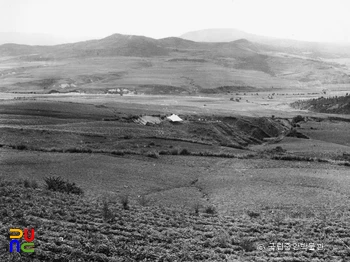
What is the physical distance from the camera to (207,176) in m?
22.8

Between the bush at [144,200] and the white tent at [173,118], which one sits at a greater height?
the white tent at [173,118]

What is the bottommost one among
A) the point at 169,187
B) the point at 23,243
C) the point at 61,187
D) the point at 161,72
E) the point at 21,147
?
the point at 169,187

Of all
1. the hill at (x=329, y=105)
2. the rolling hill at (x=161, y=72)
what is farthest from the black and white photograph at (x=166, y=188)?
the rolling hill at (x=161, y=72)

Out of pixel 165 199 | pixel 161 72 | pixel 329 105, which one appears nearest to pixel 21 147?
pixel 165 199

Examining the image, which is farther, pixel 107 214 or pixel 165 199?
pixel 165 199

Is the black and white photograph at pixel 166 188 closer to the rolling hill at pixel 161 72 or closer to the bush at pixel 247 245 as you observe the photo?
the bush at pixel 247 245

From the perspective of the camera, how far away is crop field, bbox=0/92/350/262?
10203 mm

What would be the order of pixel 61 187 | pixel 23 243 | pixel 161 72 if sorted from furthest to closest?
pixel 161 72, pixel 61 187, pixel 23 243

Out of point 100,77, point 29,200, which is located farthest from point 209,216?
point 100,77

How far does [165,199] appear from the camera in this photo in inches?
683

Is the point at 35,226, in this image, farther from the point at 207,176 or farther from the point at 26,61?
the point at 26,61

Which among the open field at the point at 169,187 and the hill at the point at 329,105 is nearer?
the open field at the point at 169,187

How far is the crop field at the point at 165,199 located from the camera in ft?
33.5

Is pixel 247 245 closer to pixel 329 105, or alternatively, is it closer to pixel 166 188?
pixel 166 188
